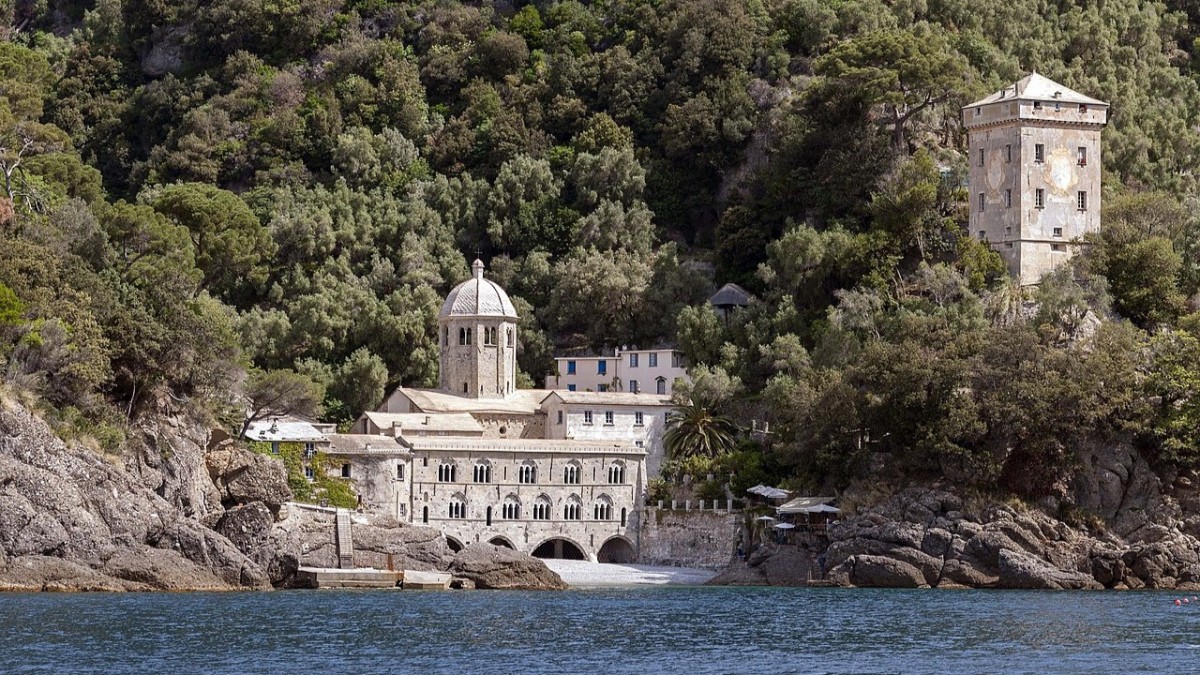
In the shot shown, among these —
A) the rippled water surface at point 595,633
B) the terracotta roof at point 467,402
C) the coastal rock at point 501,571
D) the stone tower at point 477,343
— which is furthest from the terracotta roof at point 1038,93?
the coastal rock at point 501,571

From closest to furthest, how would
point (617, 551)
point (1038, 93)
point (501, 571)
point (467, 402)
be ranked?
1. point (501, 571)
2. point (617, 551)
3. point (1038, 93)
4. point (467, 402)

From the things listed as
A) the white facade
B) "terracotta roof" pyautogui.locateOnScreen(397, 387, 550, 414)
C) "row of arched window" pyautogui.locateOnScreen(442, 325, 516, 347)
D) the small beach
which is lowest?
the small beach

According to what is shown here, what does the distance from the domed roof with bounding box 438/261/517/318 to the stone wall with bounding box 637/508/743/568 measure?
12554 mm

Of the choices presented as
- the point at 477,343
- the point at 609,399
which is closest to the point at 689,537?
the point at 609,399

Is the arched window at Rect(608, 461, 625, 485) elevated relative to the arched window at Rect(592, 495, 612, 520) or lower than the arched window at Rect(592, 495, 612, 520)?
elevated

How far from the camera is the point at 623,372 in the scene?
12644 centimetres

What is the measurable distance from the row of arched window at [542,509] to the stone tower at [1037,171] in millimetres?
20259

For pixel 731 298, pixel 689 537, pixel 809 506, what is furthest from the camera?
pixel 731 298

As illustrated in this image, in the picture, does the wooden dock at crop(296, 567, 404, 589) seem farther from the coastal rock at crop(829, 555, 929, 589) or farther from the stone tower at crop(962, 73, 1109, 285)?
the stone tower at crop(962, 73, 1109, 285)

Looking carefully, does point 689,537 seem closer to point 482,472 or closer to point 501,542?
point 501,542

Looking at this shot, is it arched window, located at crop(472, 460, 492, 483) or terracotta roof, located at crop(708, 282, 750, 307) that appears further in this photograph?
terracotta roof, located at crop(708, 282, 750, 307)

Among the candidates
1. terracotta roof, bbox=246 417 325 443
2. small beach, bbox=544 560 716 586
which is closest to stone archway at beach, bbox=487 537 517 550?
small beach, bbox=544 560 716 586

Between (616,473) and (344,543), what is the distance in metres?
17.1

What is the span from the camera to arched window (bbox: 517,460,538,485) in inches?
A: 4564
